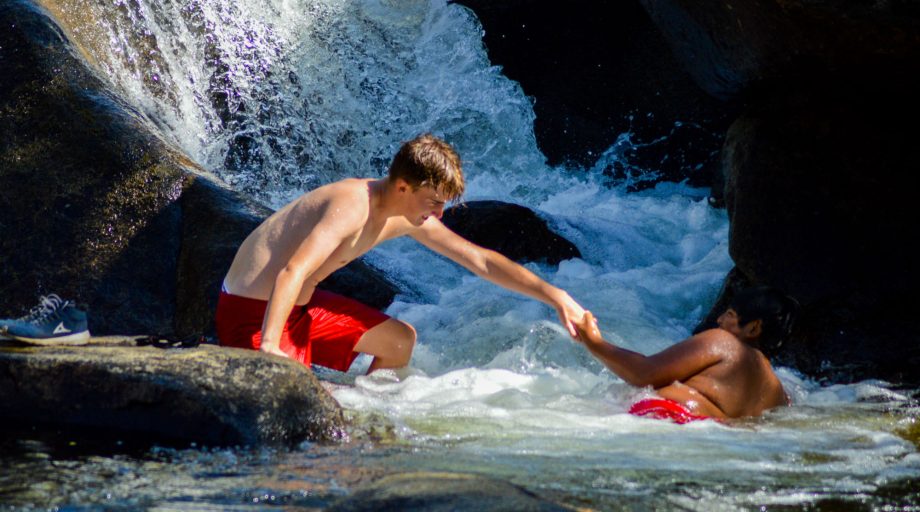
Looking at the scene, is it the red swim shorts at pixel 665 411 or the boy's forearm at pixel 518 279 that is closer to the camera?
the red swim shorts at pixel 665 411

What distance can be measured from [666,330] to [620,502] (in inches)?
196

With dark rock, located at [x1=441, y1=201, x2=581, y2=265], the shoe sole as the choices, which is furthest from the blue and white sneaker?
dark rock, located at [x1=441, y1=201, x2=581, y2=265]

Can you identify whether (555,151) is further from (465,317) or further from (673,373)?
(673,373)

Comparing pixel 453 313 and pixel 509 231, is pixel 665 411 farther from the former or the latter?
pixel 509 231

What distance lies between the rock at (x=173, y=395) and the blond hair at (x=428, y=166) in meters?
1.08

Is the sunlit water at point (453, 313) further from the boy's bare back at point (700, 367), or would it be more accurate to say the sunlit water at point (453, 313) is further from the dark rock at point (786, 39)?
the dark rock at point (786, 39)

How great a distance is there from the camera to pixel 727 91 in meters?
8.00

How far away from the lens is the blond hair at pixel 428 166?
16.1ft

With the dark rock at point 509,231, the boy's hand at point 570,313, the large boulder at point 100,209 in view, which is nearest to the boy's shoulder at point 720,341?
the boy's hand at point 570,313

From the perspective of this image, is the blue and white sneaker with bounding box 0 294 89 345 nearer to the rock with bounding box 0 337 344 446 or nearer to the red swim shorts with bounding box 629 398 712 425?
the rock with bounding box 0 337 344 446

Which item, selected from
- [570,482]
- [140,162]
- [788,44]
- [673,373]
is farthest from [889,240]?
[140,162]

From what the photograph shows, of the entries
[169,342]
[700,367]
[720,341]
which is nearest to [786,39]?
[720,341]

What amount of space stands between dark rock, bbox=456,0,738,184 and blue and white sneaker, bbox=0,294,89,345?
956 centimetres

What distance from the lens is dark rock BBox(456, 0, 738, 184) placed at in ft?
44.1
